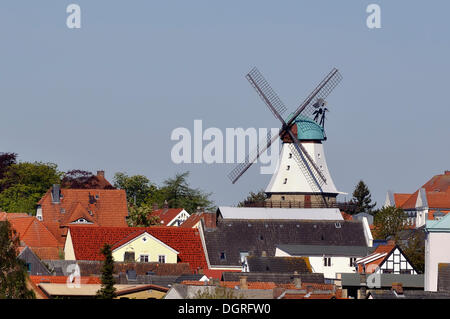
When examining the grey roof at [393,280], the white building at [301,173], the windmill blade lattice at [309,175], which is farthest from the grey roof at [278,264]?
the windmill blade lattice at [309,175]

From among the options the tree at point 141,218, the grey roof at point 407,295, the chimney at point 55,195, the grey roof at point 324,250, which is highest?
the chimney at point 55,195

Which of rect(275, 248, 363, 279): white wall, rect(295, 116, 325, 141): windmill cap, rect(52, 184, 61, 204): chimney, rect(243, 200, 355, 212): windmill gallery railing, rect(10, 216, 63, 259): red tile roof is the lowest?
rect(275, 248, 363, 279): white wall

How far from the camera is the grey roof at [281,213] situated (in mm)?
102375

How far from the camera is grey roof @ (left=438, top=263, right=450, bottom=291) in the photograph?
6912 centimetres

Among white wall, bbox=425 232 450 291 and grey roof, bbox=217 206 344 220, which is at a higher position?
grey roof, bbox=217 206 344 220


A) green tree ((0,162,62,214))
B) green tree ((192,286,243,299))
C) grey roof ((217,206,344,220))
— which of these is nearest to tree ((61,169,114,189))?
green tree ((0,162,62,214))

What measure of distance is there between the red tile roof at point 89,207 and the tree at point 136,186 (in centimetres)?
2938

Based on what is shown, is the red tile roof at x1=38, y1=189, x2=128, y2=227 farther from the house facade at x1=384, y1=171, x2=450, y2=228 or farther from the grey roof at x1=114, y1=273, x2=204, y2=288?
the grey roof at x1=114, y1=273, x2=204, y2=288

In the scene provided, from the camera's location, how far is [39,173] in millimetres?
146625

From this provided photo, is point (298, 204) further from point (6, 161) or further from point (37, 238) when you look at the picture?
point (6, 161)

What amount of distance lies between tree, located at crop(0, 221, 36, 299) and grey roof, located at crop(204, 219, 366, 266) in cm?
3086

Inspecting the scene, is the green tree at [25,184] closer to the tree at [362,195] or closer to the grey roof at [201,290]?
the tree at [362,195]

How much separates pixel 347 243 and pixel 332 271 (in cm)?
703
